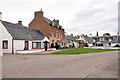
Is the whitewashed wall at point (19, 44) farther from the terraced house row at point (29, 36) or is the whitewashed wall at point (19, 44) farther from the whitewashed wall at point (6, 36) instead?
the whitewashed wall at point (6, 36)

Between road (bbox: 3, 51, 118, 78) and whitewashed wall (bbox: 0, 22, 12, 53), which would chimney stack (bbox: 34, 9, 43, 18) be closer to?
whitewashed wall (bbox: 0, 22, 12, 53)

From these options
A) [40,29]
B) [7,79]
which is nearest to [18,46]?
[40,29]

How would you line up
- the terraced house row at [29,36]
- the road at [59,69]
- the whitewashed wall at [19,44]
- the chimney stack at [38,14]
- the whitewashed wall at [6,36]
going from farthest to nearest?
the chimney stack at [38,14]
the whitewashed wall at [19,44]
the terraced house row at [29,36]
the whitewashed wall at [6,36]
the road at [59,69]

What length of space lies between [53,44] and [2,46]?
17.7m

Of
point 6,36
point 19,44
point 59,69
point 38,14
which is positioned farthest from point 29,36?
point 59,69

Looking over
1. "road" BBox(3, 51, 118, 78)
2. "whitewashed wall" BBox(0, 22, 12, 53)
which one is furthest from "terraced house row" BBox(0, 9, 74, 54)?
"road" BBox(3, 51, 118, 78)

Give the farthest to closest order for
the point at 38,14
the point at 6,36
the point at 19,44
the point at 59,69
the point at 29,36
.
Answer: the point at 38,14
the point at 29,36
the point at 19,44
the point at 6,36
the point at 59,69

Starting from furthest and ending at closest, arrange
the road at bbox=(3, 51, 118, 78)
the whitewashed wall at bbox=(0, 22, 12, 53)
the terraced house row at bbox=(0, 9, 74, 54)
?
1. the terraced house row at bbox=(0, 9, 74, 54)
2. the whitewashed wall at bbox=(0, 22, 12, 53)
3. the road at bbox=(3, 51, 118, 78)

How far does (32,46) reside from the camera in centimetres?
3222

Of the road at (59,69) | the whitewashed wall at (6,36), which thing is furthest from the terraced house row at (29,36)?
the road at (59,69)

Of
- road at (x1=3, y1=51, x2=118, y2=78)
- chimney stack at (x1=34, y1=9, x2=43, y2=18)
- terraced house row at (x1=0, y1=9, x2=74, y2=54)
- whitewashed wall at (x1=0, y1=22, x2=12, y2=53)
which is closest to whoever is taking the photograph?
road at (x1=3, y1=51, x2=118, y2=78)

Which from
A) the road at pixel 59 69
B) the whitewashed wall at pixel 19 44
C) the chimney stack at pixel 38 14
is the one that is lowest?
the road at pixel 59 69

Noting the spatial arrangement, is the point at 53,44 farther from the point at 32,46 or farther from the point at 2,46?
the point at 2,46

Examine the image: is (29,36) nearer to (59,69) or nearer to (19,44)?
(19,44)
